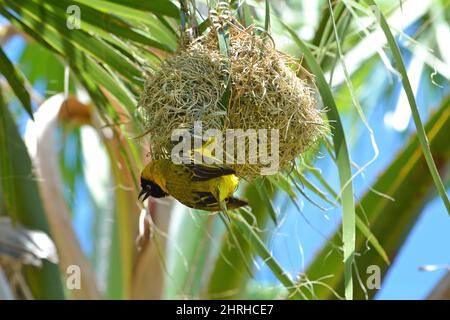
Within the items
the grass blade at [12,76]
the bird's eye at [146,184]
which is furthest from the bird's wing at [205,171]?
the grass blade at [12,76]

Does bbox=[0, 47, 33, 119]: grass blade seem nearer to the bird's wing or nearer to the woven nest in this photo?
the woven nest

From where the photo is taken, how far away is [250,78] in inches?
48.9

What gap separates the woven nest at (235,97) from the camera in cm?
123

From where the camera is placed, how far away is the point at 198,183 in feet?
3.89

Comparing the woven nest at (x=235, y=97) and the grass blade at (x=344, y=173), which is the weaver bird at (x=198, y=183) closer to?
the woven nest at (x=235, y=97)

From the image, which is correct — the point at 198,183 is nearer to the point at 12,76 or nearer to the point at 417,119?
the point at 417,119

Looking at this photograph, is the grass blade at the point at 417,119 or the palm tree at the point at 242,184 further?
the palm tree at the point at 242,184

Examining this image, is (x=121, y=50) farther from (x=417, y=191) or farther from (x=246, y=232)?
(x=417, y=191)

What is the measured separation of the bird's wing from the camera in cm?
118

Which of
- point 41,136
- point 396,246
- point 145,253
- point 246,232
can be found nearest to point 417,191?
point 396,246

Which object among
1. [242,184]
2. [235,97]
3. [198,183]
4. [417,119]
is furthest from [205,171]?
[242,184]

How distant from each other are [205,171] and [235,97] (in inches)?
5.1

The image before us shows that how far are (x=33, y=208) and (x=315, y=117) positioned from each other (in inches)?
48.5

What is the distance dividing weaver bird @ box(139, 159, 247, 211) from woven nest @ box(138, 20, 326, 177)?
0.04m
